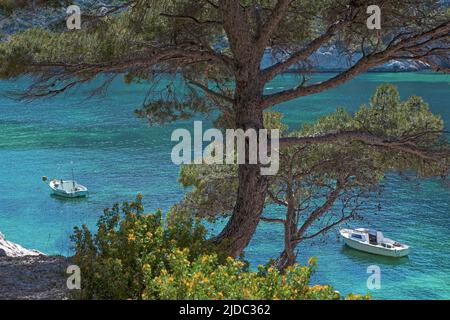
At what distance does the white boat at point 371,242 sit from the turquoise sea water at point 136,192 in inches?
13.0

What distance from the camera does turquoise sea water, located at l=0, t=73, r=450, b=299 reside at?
2016cm

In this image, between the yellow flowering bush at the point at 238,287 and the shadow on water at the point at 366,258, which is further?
the shadow on water at the point at 366,258

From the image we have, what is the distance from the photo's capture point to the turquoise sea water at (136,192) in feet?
66.1

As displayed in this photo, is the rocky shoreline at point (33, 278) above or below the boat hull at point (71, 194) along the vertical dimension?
above

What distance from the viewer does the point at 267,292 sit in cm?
342

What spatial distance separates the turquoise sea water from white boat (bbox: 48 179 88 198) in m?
0.34

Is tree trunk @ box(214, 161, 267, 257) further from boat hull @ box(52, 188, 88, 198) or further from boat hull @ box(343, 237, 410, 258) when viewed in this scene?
boat hull @ box(52, 188, 88, 198)

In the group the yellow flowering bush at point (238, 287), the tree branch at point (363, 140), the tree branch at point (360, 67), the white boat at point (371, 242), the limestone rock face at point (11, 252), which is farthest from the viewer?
the white boat at point (371, 242)

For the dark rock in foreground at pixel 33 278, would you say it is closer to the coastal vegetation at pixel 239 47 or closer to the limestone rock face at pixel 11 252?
the limestone rock face at pixel 11 252

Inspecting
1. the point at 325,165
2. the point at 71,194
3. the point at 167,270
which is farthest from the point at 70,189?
the point at 167,270

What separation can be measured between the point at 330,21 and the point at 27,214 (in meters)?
19.4

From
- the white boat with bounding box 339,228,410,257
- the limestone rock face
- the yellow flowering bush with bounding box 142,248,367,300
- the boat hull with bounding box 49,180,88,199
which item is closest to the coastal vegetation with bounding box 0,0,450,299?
the yellow flowering bush with bounding box 142,248,367,300

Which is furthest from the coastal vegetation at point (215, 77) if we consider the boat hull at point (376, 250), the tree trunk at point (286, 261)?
the boat hull at point (376, 250)
